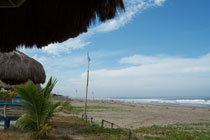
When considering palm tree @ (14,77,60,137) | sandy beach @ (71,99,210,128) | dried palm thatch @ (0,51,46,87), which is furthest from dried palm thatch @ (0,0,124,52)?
dried palm thatch @ (0,51,46,87)

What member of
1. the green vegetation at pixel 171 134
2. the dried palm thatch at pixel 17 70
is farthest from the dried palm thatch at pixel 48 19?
the dried palm thatch at pixel 17 70

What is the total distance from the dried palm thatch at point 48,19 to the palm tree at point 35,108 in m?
1.98

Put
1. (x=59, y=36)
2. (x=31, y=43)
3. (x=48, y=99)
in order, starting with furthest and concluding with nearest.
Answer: (x=48, y=99) < (x=31, y=43) < (x=59, y=36)

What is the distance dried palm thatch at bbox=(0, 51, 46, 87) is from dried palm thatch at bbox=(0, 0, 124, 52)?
30.6ft

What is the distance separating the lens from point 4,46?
3.70 metres

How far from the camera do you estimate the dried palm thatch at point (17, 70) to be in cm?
1215

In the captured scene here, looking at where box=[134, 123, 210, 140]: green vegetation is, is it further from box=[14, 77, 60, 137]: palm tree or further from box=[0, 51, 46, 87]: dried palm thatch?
box=[0, 51, 46, 87]: dried palm thatch

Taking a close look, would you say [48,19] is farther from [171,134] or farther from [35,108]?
[171,134]

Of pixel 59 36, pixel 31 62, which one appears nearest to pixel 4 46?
pixel 59 36

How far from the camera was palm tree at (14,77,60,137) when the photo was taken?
545 centimetres

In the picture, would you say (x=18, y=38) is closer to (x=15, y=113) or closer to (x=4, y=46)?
(x=4, y=46)

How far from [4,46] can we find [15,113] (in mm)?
4168

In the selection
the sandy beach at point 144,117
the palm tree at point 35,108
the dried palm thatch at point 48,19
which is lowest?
the sandy beach at point 144,117

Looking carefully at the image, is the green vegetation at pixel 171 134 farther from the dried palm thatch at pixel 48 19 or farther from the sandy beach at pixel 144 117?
the dried palm thatch at pixel 48 19
